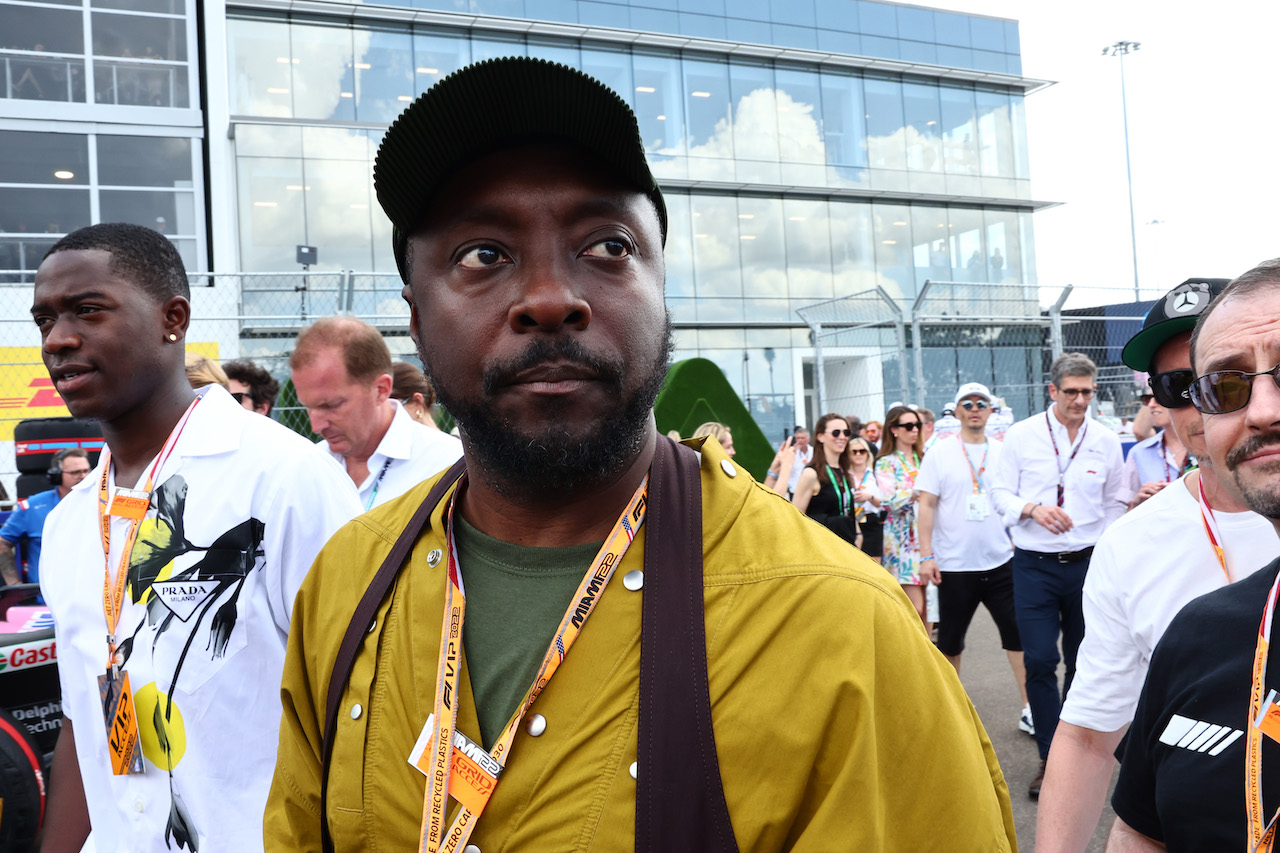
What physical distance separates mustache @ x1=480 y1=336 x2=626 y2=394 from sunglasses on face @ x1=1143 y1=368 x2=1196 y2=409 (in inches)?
79.2

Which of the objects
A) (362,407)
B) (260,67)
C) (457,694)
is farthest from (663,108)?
(457,694)

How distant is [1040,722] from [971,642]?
3.85 metres

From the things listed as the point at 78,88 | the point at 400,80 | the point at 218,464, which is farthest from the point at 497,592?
Answer: the point at 400,80

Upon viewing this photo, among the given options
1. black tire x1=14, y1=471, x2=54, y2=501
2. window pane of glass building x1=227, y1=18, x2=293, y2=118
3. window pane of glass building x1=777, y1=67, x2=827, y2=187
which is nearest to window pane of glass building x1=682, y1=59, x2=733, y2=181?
window pane of glass building x1=777, y1=67, x2=827, y2=187

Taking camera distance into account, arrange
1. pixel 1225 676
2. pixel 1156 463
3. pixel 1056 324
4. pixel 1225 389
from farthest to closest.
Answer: pixel 1056 324 → pixel 1156 463 → pixel 1225 389 → pixel 1225 676

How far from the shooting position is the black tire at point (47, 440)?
7188 mm

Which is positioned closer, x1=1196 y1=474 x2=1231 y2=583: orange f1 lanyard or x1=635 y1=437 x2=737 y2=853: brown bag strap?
x1=635 y1=437 x2=737 y2=853: brown bag strap

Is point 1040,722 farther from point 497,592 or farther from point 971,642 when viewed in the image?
point 497,592

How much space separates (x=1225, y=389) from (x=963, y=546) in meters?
4.88

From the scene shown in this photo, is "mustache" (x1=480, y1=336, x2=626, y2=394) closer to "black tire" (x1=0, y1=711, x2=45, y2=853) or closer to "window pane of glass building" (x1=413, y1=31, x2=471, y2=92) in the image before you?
"black tire" (x1=0, y1=711, x2=45, y2=853)

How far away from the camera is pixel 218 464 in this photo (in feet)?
7.85

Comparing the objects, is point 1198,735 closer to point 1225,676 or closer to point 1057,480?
point 1225,676

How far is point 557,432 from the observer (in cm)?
134

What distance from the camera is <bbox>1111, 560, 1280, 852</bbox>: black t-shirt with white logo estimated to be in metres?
1.69
